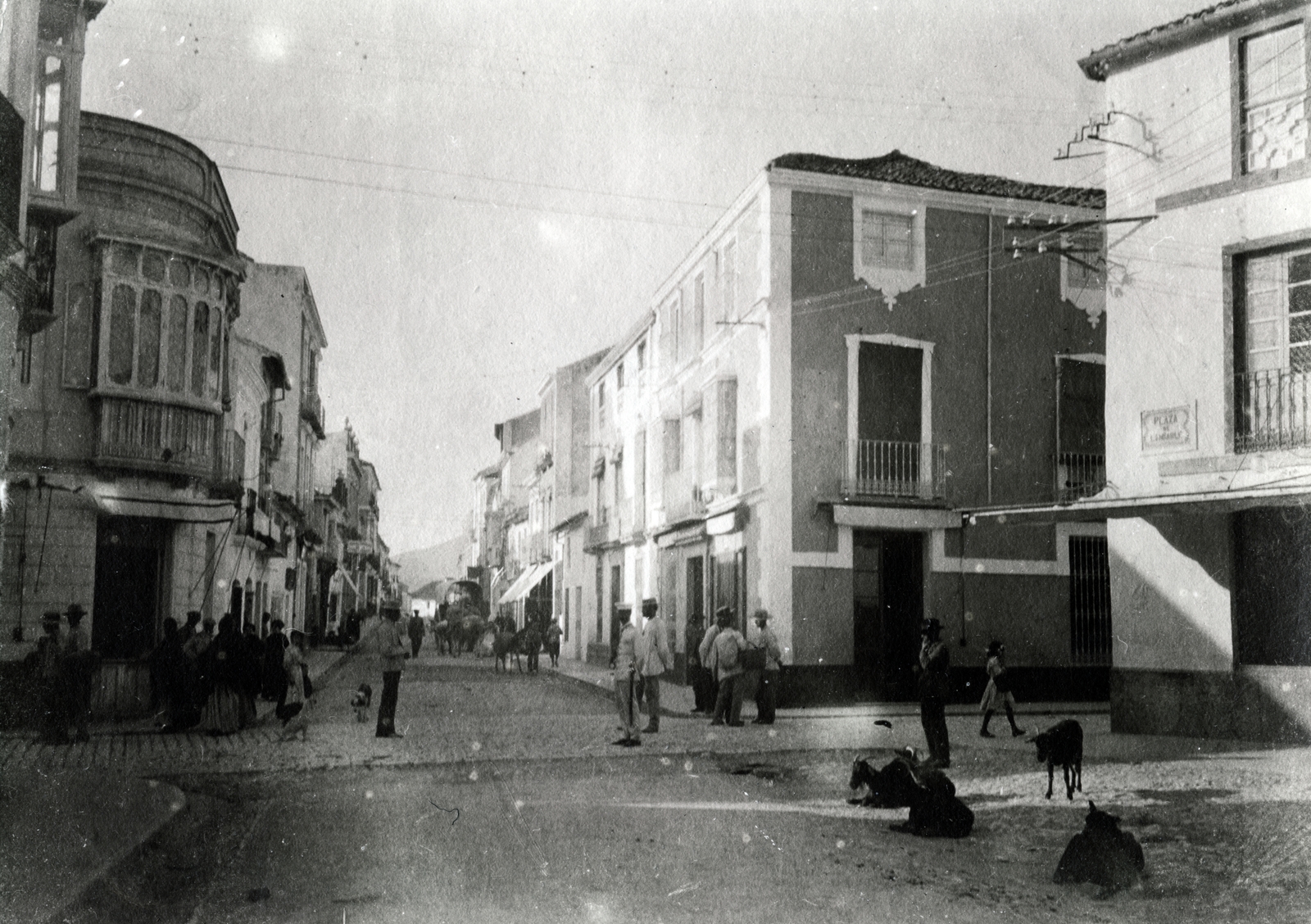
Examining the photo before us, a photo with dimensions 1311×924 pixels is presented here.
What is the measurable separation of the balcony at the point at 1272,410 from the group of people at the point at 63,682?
1329 centimetres

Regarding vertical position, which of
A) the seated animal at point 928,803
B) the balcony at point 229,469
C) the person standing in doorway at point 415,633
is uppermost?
the balcony at point 229,469

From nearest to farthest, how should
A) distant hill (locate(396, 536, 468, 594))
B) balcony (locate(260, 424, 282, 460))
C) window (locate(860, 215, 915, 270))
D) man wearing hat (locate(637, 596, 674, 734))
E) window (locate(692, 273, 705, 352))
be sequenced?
man wearing hat (locate(637, 596, 674, 734)), window (locate(860, 215, 915, 270)), window (locate(692, 273, 705, 352)), balcony (locate(260, 424, 282, 460)), distant hill (locate(396, 536, 468, 594))

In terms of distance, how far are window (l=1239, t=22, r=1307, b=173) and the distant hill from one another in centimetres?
8141

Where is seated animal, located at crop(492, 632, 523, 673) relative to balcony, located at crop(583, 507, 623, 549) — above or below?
below

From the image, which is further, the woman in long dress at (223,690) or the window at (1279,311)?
the woman in long dress at (223,690)

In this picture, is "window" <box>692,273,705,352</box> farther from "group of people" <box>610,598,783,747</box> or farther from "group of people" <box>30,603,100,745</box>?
"group of people" <box>30,603,100,745</box>

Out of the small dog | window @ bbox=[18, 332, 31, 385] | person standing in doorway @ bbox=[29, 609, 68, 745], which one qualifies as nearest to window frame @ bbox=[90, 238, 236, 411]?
window @ bbox=[18, 332, 31, 385]

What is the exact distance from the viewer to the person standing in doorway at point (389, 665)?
13914 mm

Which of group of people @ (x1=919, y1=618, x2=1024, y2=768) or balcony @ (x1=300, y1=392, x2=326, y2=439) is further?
balcony @ (x1=300, y1=392, x2=326, y2=439)

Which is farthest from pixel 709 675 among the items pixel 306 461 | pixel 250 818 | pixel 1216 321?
pixel 306 461

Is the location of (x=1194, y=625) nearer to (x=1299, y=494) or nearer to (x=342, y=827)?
(x=1299, y=494)

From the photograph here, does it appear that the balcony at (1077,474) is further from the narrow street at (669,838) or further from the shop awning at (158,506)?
the shop awning at (158,506)

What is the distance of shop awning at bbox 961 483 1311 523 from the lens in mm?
12234

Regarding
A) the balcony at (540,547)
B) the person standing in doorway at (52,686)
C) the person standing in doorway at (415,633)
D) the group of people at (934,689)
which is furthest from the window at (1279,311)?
the balcony at (540,547)
